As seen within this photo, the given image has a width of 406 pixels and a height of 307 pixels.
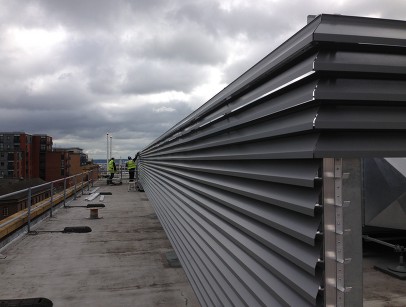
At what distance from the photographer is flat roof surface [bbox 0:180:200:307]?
16.0ft

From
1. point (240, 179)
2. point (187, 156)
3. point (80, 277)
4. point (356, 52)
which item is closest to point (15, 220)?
point (80, 277)

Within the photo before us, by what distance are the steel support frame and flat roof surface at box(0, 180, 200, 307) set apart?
11.0ft

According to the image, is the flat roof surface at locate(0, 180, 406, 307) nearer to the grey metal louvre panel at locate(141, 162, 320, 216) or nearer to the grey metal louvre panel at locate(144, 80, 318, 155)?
the grey metal louvre panel at locate(141, 162, 320, 216)

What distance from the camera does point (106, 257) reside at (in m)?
6.70

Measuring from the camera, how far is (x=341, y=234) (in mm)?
1584

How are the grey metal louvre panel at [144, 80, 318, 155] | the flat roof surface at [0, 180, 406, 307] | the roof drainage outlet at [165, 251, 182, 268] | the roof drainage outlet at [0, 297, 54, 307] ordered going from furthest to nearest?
1. the roof drainage outlet at [165, 251, 182, 268]
2. the flat roof surface at [0, 180, 406, 307]
3. the roof drainage outlet at [0, 297, 54, 307]
4. the grey metal louvre panel at [144, 80, 318, 155]

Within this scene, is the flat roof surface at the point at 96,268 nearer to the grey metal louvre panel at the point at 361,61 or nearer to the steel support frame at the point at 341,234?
the steel support frame at the point at 341,234

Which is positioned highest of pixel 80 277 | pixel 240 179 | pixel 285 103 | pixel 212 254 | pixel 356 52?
pixel 356 52

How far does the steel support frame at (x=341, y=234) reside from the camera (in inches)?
62.3

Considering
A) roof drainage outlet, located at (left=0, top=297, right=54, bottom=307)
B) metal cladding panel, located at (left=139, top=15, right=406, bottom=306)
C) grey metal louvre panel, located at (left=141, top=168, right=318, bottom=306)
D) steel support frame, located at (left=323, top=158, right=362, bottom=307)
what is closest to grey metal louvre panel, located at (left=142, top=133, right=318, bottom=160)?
metal cladding panel, located at (left=139, top=15, right=406, bottom=306)

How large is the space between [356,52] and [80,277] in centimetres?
519

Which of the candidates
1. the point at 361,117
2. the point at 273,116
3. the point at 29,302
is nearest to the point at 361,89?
the point at 361,117

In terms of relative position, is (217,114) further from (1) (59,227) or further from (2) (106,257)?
→ (1) (59,227)

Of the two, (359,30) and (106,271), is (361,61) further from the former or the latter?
(106,271)
